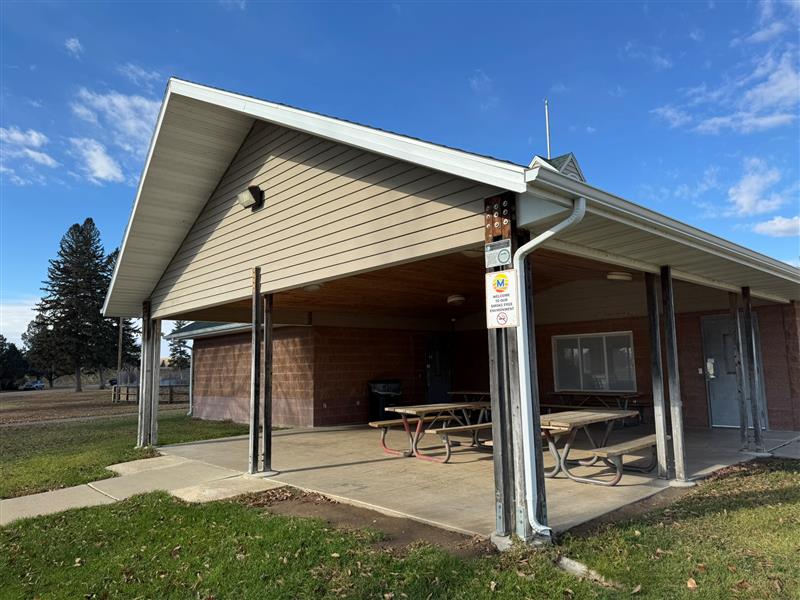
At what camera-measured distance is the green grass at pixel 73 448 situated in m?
7.54

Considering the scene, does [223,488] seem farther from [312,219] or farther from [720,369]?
[720,369]

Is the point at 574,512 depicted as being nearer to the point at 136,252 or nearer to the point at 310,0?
the point at 136,252

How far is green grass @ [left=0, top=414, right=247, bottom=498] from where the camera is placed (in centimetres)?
754

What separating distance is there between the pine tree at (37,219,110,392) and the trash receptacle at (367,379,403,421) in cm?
4166

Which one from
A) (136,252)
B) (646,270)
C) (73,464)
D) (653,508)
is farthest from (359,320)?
(653,508)

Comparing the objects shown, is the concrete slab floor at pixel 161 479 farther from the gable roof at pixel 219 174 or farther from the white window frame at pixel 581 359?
the white window frame at pixel 581 359

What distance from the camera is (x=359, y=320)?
13617mm

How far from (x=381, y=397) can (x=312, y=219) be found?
776 centimetres

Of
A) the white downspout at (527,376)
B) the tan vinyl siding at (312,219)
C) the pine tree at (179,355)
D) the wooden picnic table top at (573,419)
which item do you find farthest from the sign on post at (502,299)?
the pine tree at (179,355)

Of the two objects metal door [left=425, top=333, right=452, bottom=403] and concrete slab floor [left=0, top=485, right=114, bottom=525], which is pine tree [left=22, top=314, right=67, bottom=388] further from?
concrete slab floor [left=0, top=485, right=114, bottom=525]

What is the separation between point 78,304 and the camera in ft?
153

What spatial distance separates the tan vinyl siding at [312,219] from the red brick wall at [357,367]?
4.12 meters

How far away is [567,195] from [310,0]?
25.5ft

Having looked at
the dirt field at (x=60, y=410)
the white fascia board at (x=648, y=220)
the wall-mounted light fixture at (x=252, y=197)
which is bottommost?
the dirt field at (x=60, y=410)
